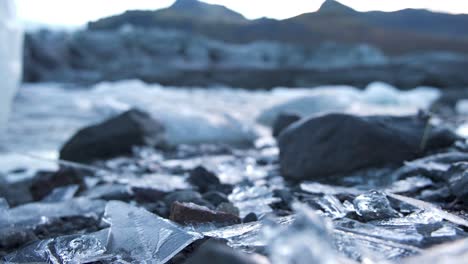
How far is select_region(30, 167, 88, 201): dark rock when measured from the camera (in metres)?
1.80

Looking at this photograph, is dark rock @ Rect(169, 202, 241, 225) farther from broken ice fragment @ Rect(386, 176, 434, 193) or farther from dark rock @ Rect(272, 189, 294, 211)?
broken ice fragment @ Rect(386, 176, 434, 193)

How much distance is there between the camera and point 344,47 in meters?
18.8

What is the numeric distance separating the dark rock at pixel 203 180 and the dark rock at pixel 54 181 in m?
0.42

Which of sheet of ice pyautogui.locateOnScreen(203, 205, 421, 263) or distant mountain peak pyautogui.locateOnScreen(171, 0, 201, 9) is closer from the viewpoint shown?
sheet of ice pyautogui.locateOnScreen(203, 205, 421, 263)

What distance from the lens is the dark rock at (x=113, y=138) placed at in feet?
8.55

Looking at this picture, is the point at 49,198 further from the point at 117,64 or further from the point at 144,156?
the point at 117,64

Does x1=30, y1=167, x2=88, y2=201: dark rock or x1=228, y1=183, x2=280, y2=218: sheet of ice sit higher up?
x1=228, y1=183, x2=280, y2=218: sheet of ice

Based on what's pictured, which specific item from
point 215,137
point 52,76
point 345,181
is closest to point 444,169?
point 345,181

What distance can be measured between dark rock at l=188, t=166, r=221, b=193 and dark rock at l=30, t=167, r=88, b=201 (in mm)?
419

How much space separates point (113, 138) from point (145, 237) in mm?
1881

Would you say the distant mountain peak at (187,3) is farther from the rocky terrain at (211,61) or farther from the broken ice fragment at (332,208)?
the rocky terrain at (211,61)

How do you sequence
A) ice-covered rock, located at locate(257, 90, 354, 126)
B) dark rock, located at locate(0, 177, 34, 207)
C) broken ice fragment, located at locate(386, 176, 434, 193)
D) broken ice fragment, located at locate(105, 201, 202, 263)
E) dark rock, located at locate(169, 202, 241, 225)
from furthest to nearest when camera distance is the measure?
ice-covered rock, located at locate(257, 90, 354, 126), dark rock, located at locate(0, 177, 34, 207), broken ice fragment, located at locate(386, 176, 434, 193), dark rock, located at locate(169, 202, 241, 225), broken ice fragment, located at locate(105, 201, 202, 263)

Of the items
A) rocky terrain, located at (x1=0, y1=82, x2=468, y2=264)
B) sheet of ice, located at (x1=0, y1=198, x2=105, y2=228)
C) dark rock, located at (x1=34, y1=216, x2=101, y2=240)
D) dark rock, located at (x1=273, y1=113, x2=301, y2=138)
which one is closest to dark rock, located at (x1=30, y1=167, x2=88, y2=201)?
rocky terrain, located at (x1=0, y1=82, x2=468, y2=264)

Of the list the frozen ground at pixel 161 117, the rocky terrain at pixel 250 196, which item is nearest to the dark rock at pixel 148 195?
the rocky terrain at pixel 250 196
